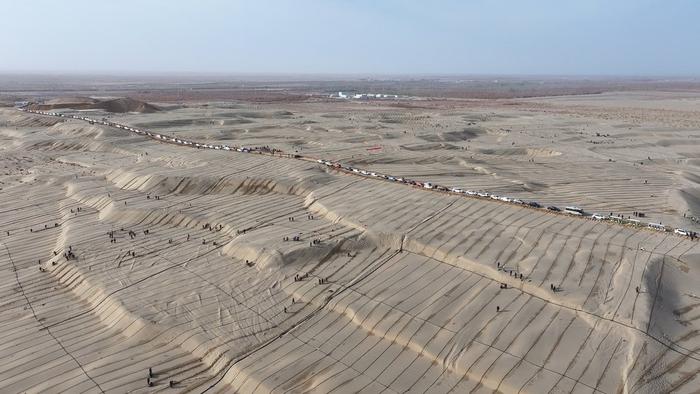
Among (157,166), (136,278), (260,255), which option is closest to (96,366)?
(136,278)

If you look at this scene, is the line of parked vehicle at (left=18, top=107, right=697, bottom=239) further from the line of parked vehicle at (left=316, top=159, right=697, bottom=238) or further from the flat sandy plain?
the flat sandy plain

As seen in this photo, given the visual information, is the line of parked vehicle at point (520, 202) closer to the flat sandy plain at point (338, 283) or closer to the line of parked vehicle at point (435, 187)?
the line of parked vehicle at point (435, 187)

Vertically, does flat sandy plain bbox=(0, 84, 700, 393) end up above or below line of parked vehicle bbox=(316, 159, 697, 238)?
below

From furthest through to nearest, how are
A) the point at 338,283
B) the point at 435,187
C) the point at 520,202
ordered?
the point at 435,187 → the point at 520,202 → the point at 338,283

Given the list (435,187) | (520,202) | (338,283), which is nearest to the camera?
(338,283)

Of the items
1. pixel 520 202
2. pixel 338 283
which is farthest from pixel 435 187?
pixel 338 283

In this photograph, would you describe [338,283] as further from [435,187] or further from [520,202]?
[435,187]

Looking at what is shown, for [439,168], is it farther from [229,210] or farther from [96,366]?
[96,366]

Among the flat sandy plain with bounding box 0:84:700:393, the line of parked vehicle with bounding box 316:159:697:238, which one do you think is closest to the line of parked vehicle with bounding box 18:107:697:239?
the line of parked vehicle with bounding box 316:159:697:238
